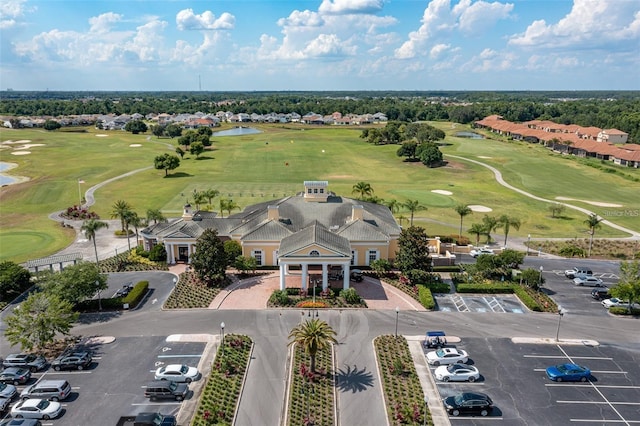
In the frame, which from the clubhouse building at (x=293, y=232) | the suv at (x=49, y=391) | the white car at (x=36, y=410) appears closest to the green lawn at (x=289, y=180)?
the clubhouse building at (x=293, y=232)

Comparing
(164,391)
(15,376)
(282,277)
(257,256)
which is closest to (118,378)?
(164,391)

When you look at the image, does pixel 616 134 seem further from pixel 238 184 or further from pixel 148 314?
pixel 148 314

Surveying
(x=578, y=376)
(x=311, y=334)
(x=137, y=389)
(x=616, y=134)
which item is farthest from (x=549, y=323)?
(x=616, y=134)

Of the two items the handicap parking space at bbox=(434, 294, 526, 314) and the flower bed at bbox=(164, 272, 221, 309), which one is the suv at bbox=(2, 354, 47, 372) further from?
the handicap parking space at bbox=(434, 294, 526, 314)

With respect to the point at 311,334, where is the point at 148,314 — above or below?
below

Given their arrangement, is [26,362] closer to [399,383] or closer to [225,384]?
[225,384]
